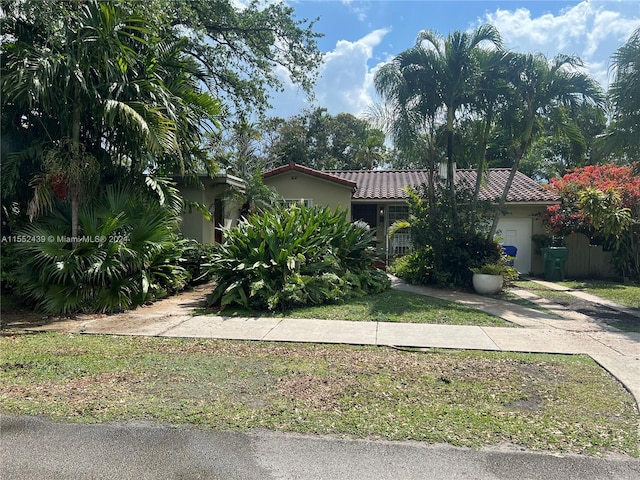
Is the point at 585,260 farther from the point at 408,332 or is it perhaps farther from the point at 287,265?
the point at 287,265

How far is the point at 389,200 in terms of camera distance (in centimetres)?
1716

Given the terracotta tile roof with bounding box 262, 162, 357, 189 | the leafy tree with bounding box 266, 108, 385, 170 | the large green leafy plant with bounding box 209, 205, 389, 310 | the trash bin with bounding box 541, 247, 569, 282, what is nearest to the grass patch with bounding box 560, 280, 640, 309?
the trash bin with bounding box 541, 247, 569, 282

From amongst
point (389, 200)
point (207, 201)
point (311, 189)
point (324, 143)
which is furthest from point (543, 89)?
point (324, 143)

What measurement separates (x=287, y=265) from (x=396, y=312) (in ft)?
7.79

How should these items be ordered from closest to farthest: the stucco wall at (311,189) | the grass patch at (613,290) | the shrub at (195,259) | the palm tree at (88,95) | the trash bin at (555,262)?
the palm tree at (88,95), the grass patch at (613,290), the shrub at (195,259), the trash bin at (555,262), the stucco wall at (311,189)

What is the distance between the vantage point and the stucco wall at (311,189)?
16766 mm

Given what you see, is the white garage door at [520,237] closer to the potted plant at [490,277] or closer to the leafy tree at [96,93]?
the potted plant at [490,277]

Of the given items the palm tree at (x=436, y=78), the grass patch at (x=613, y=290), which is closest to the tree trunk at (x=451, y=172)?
the palm tree at (x=436, y=78)

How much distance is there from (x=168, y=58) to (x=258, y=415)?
8.96 m

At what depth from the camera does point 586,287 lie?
42.4 ft

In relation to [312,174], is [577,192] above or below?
below

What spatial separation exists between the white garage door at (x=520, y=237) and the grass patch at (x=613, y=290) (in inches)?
92.4

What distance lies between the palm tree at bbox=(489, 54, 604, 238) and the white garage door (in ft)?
16.9

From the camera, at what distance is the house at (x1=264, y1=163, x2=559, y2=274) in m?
16.2
